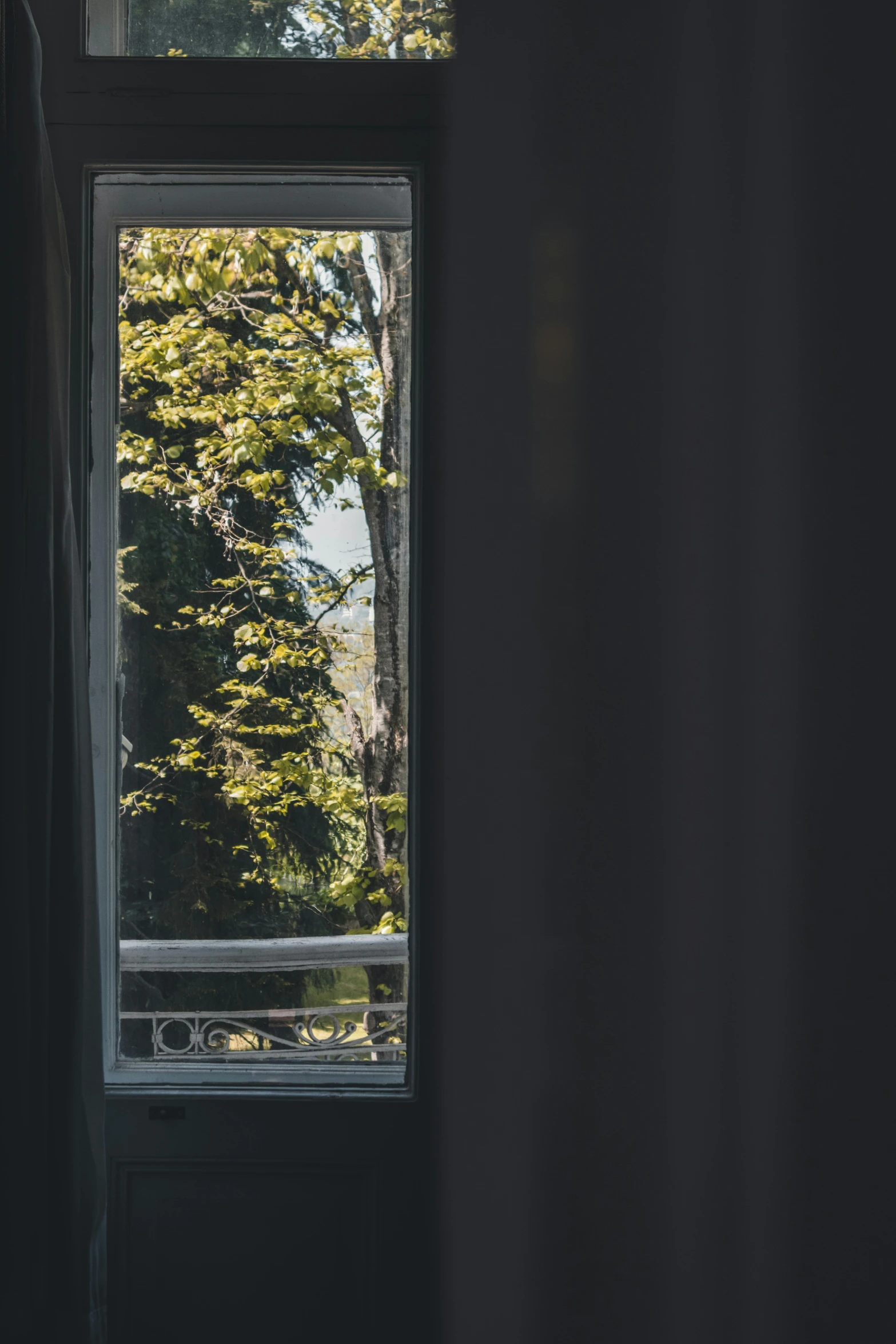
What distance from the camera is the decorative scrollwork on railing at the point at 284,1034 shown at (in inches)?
59.7

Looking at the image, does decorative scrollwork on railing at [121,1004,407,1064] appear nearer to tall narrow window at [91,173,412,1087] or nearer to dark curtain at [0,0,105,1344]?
tall narrow window at [91,173,412,1087]

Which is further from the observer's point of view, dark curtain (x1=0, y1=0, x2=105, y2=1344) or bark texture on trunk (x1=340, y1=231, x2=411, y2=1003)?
bark texture on trunk (x1=340, y1=231, x2=411, y2=1003)

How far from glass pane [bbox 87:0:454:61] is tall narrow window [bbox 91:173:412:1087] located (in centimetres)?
22

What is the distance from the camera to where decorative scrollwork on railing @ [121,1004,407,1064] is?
1.52 meters

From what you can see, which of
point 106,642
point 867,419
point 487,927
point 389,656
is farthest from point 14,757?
point 867,419

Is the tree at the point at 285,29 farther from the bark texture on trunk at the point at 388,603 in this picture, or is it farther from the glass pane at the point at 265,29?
the bark texture on trunk at the point at 388,603

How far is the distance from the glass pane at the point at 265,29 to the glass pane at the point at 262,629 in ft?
0.91

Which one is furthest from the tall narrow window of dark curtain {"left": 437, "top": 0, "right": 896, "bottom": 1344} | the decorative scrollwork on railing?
dark curtain {"left": 437, "top": 0, "right": 896, "bottom": 1344}

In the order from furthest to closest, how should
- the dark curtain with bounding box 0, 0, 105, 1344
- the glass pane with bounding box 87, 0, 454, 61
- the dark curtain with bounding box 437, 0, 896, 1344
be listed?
the glass pane with bounding box 87, 0, 454, 61, the dark curtain with bounding box 0, 0, 105, 1344, the dark curtain with bounding box 437, 0, 896, 1344

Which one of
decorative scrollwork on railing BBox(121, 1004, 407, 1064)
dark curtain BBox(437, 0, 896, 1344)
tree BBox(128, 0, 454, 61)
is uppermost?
tree BBox(128, 0, 454, 61)

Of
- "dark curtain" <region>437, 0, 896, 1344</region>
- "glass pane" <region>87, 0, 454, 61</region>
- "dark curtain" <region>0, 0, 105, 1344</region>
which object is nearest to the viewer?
"dark curtain" <region>437, 0, 896, 1344</region>

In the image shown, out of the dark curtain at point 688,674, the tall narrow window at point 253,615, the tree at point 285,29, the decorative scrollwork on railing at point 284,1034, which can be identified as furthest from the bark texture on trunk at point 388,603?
the dark curtain at point 688,674

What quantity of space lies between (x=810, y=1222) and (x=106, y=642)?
1.44 metres

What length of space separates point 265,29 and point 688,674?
5.02 feet
